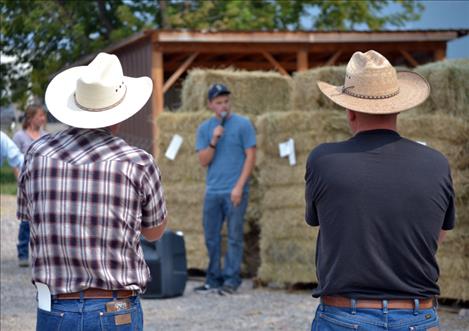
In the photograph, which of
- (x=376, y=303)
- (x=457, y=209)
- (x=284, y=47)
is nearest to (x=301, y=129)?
(x=457, y=209)

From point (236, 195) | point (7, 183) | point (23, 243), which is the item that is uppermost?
point (236, 195)

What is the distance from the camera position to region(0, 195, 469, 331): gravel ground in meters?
7.09

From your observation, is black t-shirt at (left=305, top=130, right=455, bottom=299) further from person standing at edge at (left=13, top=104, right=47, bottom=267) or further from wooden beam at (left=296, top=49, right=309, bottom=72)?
wooden beam at (left=296, top=49, right=309, bottom=72)

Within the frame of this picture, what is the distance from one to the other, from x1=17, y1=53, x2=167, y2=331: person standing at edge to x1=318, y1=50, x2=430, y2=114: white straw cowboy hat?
2.62 feet

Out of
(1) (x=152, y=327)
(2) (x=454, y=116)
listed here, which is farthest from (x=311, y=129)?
(1) (x=152, y=327)

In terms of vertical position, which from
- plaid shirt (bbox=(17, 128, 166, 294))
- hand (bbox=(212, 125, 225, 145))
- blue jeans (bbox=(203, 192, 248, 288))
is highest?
plaid shirt (bbox=(17, 128, 166, 294))

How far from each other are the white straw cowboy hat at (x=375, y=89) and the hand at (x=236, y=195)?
15.9 feet

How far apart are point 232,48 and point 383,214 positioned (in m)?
14.7

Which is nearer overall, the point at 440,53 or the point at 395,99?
the point at 395,99

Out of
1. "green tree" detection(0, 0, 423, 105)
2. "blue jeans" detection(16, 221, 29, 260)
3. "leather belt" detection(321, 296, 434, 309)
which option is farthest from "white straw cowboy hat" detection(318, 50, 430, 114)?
"green tree" detection(0, 0, 423, 105)

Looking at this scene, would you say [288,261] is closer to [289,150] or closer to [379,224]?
[289,150]

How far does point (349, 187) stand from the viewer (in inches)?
126

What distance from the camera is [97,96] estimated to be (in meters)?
3.59

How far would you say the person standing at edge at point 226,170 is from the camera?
8383mm
